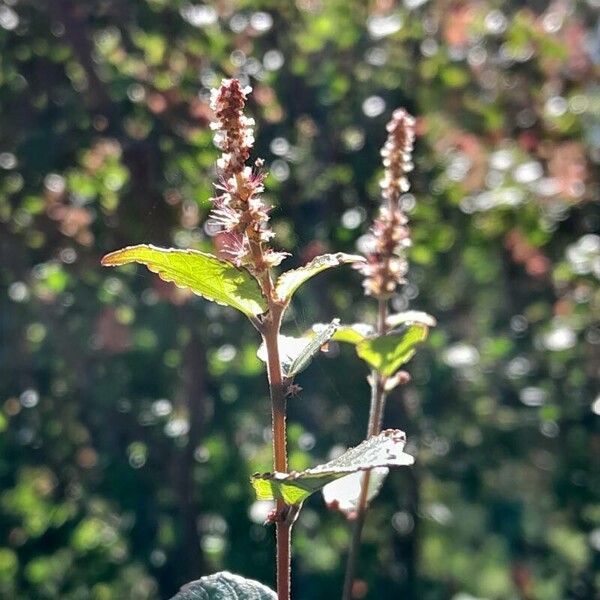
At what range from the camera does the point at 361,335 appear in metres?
0.58

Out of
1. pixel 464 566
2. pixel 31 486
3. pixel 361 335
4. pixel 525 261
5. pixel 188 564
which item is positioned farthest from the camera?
pixel 464 566

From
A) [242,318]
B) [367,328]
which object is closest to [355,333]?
[367,328]

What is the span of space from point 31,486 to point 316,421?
0.49m

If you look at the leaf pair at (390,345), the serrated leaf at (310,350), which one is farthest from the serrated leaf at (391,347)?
the serrated leaf at (310,350)

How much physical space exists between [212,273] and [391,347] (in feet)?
0.58

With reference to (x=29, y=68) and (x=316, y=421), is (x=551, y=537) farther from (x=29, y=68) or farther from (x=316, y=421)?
(x=29, y=68)

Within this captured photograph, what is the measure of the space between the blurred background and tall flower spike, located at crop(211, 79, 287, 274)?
942 millimetres

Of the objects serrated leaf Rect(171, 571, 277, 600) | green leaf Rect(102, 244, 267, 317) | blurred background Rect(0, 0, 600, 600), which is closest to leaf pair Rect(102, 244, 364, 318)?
green leaf Rect(102, 244, 267, 317)

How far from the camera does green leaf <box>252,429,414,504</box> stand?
A: 347 mm

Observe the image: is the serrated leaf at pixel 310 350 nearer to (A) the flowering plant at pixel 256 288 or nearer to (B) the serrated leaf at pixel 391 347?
(A) the flowering plant at pixel 256 288

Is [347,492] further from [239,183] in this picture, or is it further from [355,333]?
[239,183]

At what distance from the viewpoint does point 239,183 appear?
1.22ft

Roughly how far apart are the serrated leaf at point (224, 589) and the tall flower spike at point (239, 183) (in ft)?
0.46

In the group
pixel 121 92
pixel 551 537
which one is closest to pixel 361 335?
pixel 121 92
